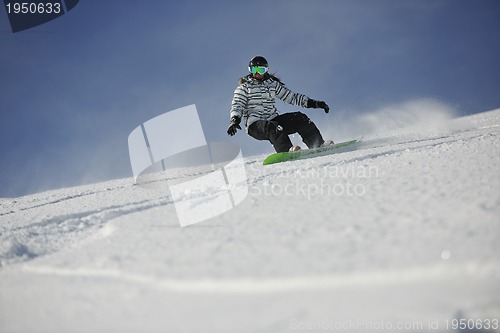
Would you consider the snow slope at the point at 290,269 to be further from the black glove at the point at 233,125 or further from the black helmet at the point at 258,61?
the black helmet at the point at 258,61

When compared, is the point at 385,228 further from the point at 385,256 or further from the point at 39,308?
the point at 39,308

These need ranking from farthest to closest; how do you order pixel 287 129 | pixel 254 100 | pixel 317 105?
1. pixel 317 105
2. pixel 254 100
3. pixel 287 129

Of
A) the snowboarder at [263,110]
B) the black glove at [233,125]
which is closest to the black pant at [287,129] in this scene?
the snowboarder at [263,110]

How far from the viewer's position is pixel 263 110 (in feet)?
18.8

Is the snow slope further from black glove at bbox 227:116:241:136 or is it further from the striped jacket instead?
the striped jacket

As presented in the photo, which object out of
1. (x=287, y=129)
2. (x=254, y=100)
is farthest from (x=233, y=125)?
(x=287, y=129)

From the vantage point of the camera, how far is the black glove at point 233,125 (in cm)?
506

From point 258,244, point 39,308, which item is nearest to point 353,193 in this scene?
point 258,244

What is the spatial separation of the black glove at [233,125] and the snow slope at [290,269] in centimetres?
326

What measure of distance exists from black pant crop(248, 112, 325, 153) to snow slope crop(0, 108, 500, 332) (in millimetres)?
3309

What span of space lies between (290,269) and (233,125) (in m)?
4.20

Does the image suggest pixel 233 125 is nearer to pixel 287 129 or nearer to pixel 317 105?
pixel 287 129

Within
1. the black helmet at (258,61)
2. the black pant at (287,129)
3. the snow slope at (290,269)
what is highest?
the black helmet at (258,61)

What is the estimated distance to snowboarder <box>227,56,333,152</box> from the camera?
17.7 feet
